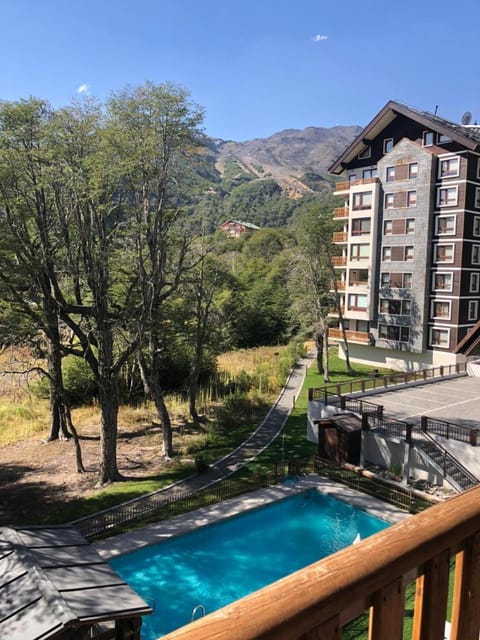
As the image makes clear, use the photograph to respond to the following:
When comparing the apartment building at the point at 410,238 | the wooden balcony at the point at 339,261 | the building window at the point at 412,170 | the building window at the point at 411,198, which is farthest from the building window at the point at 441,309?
the building window at the point at 412,170

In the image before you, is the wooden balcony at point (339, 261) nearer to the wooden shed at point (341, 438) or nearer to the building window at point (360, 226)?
the building window at point (360, 226)

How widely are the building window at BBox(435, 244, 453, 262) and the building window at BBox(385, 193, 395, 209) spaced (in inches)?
165

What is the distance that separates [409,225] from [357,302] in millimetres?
6505

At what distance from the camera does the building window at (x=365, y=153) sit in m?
34.5

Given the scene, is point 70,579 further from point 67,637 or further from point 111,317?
point 111,317

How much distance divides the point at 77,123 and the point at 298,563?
14675 mm

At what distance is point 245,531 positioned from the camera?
14367 mm

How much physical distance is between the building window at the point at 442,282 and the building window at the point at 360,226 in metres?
5.67

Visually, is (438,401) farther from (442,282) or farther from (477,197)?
(477,197)

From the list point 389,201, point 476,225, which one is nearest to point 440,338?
point 476,225

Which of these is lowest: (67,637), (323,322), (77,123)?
(67,637)

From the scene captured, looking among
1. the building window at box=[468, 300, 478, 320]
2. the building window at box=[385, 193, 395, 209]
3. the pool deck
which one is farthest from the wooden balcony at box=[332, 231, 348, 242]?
the pool deck

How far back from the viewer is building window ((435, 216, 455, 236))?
1188 inches

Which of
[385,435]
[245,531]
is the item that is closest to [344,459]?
[385,435]
